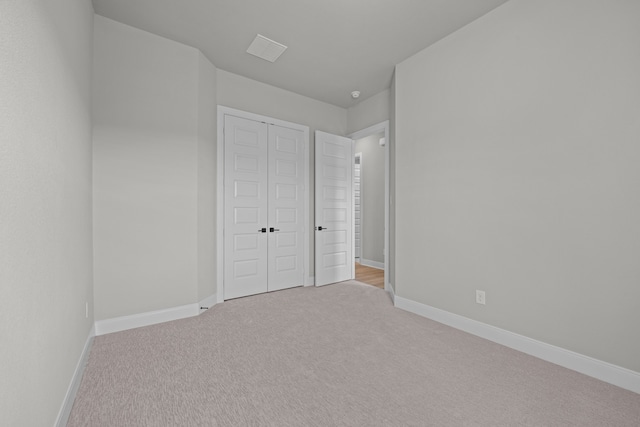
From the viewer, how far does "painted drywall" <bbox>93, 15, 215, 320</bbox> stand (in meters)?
2.62

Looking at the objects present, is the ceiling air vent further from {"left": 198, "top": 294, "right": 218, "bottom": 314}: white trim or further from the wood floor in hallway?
the wood floor in hallway

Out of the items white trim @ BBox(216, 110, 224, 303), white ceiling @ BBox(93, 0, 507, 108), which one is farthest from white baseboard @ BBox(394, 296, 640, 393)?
white ceiling @ BBox(93, 0, 507, 108)

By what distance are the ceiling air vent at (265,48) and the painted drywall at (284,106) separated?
0.65m

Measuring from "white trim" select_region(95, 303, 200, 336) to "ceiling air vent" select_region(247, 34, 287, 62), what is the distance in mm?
2962

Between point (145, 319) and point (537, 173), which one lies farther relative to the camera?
point (145, 319)

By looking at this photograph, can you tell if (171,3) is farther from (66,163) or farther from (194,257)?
(194,257)

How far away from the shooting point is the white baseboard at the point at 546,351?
181 centimetres

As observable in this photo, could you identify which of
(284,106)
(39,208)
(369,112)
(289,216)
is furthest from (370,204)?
(39,208)

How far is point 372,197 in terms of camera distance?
6.02m

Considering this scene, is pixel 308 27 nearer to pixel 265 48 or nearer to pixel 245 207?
pixel 265 48

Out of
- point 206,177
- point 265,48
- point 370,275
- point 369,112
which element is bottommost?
Answer: point 370,275

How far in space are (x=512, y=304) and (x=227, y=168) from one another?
11.2 ft

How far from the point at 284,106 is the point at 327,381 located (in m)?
3.61

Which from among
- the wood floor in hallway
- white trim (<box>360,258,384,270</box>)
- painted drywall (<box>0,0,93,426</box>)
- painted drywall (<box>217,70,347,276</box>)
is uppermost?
painted drywall (<box>217,70,347,276</box>)
